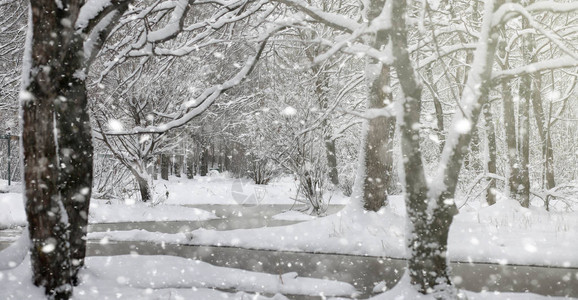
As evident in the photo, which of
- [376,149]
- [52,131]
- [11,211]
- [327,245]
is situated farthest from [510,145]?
[11,211]

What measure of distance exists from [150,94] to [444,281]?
39.7 feet

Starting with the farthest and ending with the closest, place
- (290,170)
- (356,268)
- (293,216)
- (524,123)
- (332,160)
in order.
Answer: (332,160), (290,170), (293,216), (524,123), (356,268)

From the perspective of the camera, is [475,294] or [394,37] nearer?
[394,37]

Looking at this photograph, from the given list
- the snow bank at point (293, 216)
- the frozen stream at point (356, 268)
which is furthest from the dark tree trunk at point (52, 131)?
the snow bank at point (293, 216)

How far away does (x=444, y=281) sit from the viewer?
4836mm

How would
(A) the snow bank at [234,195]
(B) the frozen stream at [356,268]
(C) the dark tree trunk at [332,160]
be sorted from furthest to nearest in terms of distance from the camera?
(C) the dark tree trunk at [332,160], (A) the snow bank at [234,195], (B) the frozen stream at [356,268]

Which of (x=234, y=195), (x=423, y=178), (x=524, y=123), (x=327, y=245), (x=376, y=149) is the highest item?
(x=524, y=123)

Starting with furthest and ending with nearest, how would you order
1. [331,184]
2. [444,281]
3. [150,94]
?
[331,184]
[150,94]
[444,281]

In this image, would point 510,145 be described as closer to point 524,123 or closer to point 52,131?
point 524,123

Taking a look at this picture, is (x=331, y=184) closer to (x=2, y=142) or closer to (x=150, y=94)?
(x=150, y=94)

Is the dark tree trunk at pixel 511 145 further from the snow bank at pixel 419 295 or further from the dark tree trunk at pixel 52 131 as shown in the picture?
the dark tree trunk at pixel 52 131

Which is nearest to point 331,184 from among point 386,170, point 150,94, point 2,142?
point 150,94

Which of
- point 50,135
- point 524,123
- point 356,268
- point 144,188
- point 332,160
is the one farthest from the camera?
point 332,160

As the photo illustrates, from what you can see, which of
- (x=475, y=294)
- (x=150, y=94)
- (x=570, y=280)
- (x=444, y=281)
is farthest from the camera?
(x=150, y=94)
